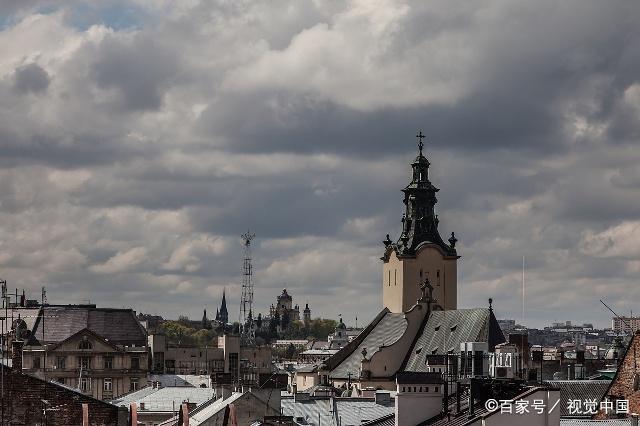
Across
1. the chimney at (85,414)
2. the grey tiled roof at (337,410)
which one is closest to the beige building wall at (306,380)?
the grey tiled roof at (337,410)

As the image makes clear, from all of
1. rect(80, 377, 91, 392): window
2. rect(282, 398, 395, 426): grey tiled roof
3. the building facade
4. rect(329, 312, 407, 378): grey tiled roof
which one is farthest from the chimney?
rect(329, 312, 407, 378): grey tiled roof

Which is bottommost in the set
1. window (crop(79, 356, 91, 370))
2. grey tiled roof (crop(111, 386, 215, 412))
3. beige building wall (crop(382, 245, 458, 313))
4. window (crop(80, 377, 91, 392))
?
grey tiled roof (crop(111, 386, 215, 412))

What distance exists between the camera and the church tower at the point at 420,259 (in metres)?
159

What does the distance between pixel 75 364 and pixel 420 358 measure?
29.7m

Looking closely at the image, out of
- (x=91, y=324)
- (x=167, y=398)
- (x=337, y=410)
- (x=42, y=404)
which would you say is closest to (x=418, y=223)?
(x=91, y=324)

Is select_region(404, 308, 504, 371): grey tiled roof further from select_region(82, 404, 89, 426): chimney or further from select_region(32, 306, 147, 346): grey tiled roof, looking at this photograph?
select_region(82, 404, 89, 426): chimney

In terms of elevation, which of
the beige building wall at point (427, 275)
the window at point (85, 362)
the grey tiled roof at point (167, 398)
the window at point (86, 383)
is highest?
the beige building wall at point (427, 275)

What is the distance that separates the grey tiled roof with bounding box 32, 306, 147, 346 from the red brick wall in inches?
3834

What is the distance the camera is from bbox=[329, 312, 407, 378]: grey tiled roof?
504 ft

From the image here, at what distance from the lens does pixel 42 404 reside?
170 feet

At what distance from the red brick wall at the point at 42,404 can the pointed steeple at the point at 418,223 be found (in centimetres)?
10827

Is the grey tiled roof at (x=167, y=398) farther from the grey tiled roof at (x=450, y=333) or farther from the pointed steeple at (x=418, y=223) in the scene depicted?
the pointed steeple at (x=418, y=223)

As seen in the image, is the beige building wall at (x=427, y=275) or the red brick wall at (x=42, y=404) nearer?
the red brick wall at (x=42, y=404)

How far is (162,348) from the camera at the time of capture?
18000 cm
